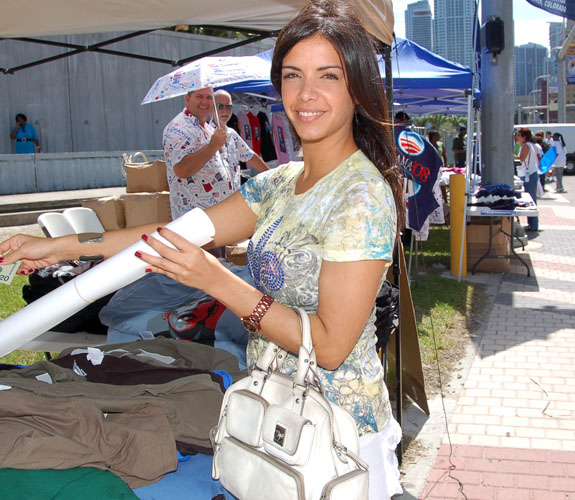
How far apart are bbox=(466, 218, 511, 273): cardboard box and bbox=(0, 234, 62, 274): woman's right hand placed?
7.60m

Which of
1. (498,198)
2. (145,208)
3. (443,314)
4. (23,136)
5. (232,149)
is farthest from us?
(23,136)

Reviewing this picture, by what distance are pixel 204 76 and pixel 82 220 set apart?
6.84 ft

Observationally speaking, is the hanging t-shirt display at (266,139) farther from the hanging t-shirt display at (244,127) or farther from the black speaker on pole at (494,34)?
the black speaker on pole at (494,34)

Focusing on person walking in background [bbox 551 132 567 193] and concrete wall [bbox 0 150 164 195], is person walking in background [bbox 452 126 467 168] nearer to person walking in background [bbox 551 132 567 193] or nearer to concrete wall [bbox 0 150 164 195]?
person walking in background [bbox 551 132 567 193]

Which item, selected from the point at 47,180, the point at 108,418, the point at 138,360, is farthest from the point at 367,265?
the point at 47,180

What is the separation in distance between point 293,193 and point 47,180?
15.3 meters

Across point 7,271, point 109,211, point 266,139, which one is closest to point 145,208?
point 109,211

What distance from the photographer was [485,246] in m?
9.03

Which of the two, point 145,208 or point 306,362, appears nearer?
point 306,362

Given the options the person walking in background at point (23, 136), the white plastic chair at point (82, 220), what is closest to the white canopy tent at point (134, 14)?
the white plastic chair at point (82, 220)

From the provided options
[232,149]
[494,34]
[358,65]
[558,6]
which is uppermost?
[558,6]

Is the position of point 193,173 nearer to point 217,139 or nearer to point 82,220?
point 217,139

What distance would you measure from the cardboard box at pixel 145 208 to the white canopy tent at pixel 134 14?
2408 millimetres

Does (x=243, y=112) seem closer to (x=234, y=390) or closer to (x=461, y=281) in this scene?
(x=461, y=281)
